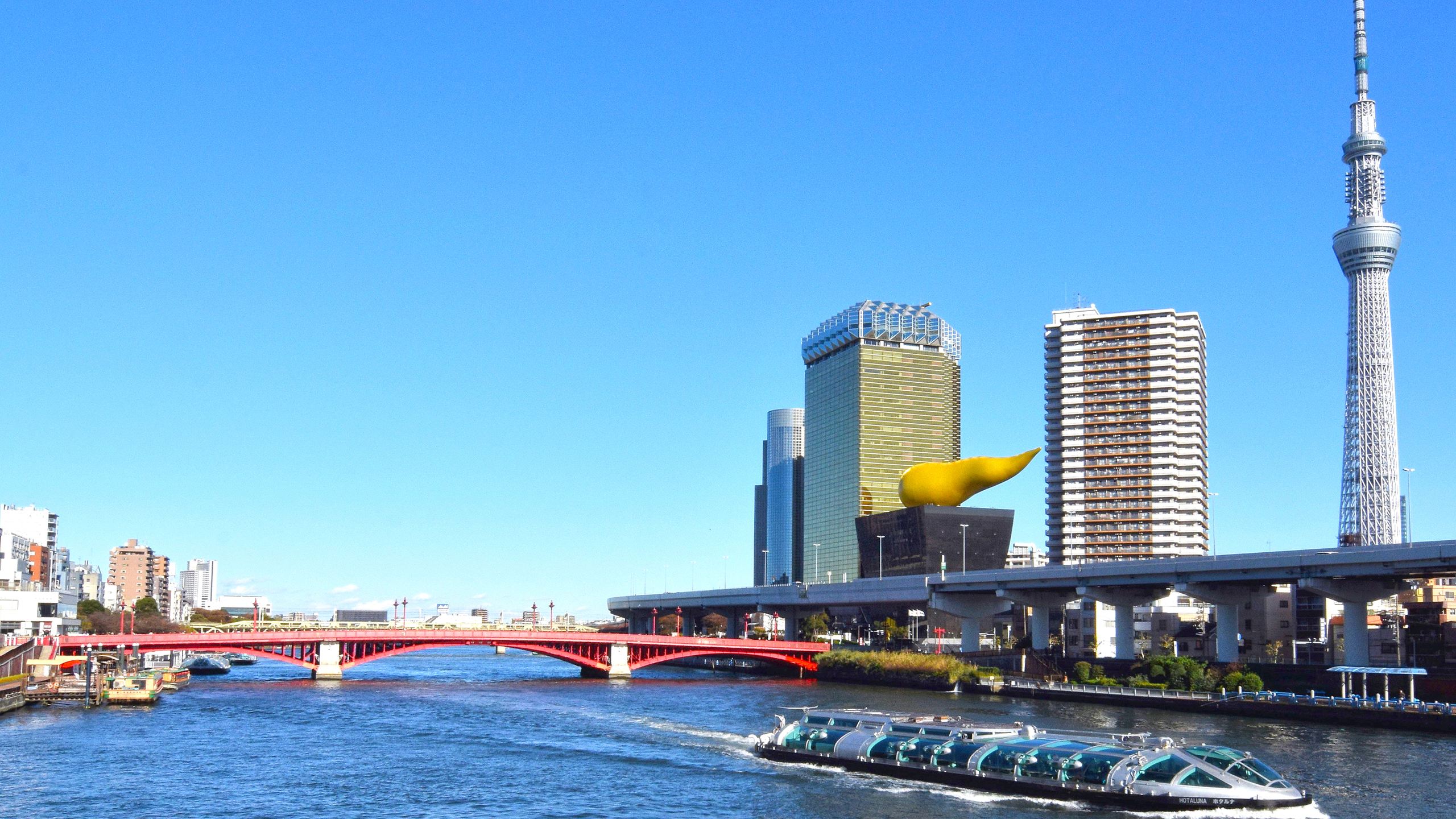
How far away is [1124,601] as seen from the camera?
143125mm

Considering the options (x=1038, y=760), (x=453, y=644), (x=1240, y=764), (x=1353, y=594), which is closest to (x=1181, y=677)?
(x=1353, y=594)

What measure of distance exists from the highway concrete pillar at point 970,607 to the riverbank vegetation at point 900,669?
12.3m

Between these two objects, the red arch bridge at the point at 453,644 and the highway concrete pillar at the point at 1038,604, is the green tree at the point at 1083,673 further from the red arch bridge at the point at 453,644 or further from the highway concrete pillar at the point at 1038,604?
the red arch bridge at the point at 453,644

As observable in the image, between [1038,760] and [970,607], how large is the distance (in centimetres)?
10651

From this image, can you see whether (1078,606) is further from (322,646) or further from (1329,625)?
(322,646)

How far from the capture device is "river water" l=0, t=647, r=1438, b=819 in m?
62.4

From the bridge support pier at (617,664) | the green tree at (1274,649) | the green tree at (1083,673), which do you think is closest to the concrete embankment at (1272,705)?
the green tree at (1083,673)

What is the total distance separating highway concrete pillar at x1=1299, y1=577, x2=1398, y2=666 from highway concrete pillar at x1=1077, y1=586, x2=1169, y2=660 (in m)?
24.5

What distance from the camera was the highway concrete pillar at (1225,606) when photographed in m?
128

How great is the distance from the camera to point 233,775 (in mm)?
72750

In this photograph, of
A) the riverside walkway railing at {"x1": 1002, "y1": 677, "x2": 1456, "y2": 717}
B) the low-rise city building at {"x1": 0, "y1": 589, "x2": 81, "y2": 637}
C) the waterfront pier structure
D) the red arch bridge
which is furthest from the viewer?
the low-rise city building at {"x1": 0, "y1": 589, "x2": 81, "y2": 637}

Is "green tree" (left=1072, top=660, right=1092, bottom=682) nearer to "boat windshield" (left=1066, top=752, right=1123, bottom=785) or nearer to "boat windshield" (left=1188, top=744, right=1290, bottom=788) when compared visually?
"boat windshield" (left=1066, top=752, right=1123, bottom=785)

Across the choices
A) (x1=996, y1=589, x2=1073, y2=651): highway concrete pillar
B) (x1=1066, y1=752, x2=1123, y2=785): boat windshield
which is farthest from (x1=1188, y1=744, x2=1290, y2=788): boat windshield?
(x1=996, y1=589, x2=1073, y2=651): highway concrete pillar

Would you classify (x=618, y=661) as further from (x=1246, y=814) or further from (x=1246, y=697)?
(x=1246, y=814)
